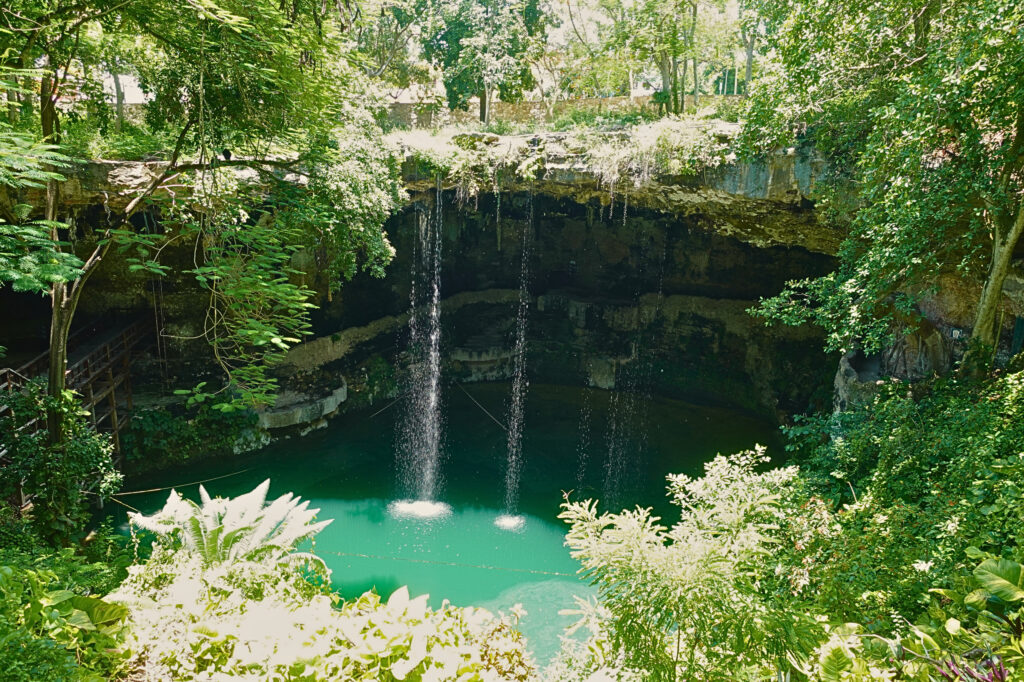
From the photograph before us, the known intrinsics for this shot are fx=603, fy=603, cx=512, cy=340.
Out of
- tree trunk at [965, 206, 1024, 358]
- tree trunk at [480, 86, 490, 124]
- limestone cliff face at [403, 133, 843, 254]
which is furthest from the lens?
tree trunk at [480, 86, 490, 124]

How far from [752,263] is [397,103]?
13098 millimetres

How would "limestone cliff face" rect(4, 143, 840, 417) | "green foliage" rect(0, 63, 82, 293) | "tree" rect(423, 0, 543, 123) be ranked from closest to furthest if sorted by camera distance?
"green foliage" rect(0, 63, 82, 293), "limestone cliff face" rect(4, 143, 840, 417), "tree" rect(423, 0, 543, 123)

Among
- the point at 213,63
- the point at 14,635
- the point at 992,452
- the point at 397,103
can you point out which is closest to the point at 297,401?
the point at 213,63

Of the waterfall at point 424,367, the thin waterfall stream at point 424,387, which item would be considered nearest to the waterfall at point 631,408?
the thin waterfall stream at point 424,387

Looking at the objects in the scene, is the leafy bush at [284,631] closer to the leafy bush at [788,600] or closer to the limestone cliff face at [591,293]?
the leafy bush at [788,600]

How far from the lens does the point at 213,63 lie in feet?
20.1

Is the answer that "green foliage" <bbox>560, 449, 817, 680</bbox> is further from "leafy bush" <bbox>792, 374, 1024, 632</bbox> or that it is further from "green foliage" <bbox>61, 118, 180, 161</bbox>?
"green foliage" <bbox>61, 118, 180, 161</bbox>

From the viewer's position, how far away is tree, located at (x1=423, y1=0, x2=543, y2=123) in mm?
16234

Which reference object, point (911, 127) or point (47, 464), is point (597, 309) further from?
point (47, 464)

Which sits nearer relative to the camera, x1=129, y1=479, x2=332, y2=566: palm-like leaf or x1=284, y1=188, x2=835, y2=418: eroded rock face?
x1=129, y1=479, x2=332, y2=566: palm-like leaf

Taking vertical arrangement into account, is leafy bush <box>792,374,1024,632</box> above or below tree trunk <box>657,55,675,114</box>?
below

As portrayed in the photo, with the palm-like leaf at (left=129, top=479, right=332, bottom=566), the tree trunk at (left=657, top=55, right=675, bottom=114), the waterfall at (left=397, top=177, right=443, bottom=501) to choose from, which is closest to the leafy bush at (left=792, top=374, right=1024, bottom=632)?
the palm-like leaf at (left=129, top=479, right=332, bottom=566)

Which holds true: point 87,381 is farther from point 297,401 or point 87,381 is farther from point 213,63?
point 213,63

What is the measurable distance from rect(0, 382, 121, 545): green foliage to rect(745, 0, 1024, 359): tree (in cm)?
868
